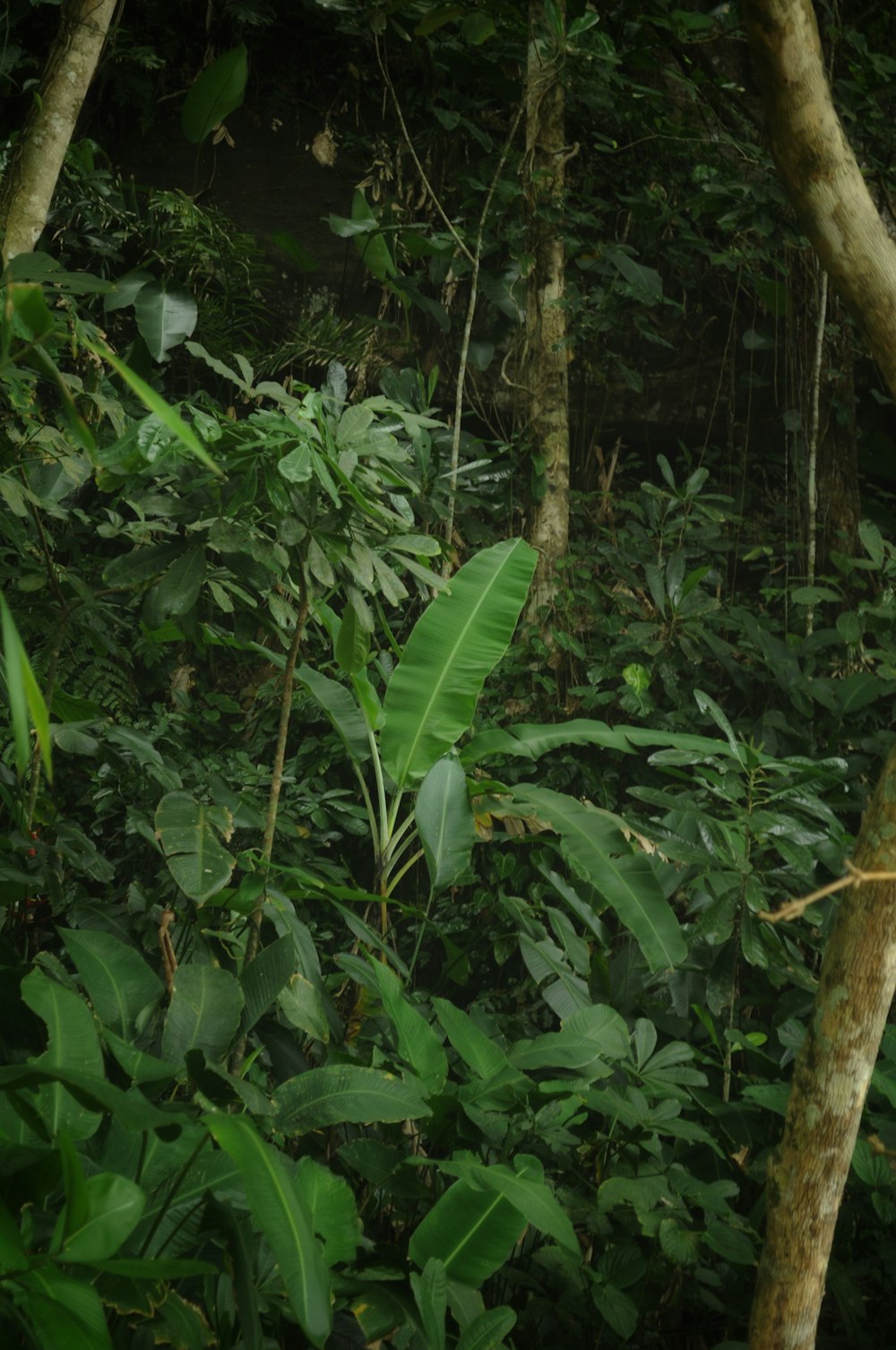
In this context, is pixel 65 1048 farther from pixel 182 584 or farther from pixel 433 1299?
pixel 182 584

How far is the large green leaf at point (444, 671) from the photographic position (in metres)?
1.96

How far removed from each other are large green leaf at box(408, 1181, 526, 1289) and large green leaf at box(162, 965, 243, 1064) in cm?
36

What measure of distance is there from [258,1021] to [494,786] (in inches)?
24.1

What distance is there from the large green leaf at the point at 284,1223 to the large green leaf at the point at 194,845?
522mm

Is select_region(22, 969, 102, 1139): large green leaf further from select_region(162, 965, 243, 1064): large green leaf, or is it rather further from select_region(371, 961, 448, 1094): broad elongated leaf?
select_region(371, 961, 448, 1094): broad elongated leaf

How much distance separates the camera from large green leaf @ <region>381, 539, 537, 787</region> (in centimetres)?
196

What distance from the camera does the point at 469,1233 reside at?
1.34 metres

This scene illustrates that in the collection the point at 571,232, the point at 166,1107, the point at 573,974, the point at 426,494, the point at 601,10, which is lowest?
the point at 573,974

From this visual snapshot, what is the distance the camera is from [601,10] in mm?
3516

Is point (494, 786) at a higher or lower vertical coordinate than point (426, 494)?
lower

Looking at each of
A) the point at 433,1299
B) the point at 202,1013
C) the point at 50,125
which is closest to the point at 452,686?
the point at 202,1013

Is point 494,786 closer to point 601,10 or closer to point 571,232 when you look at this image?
point 571,232

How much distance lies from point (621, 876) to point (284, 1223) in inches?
36.1

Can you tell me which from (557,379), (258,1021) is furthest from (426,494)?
(258,1021)
